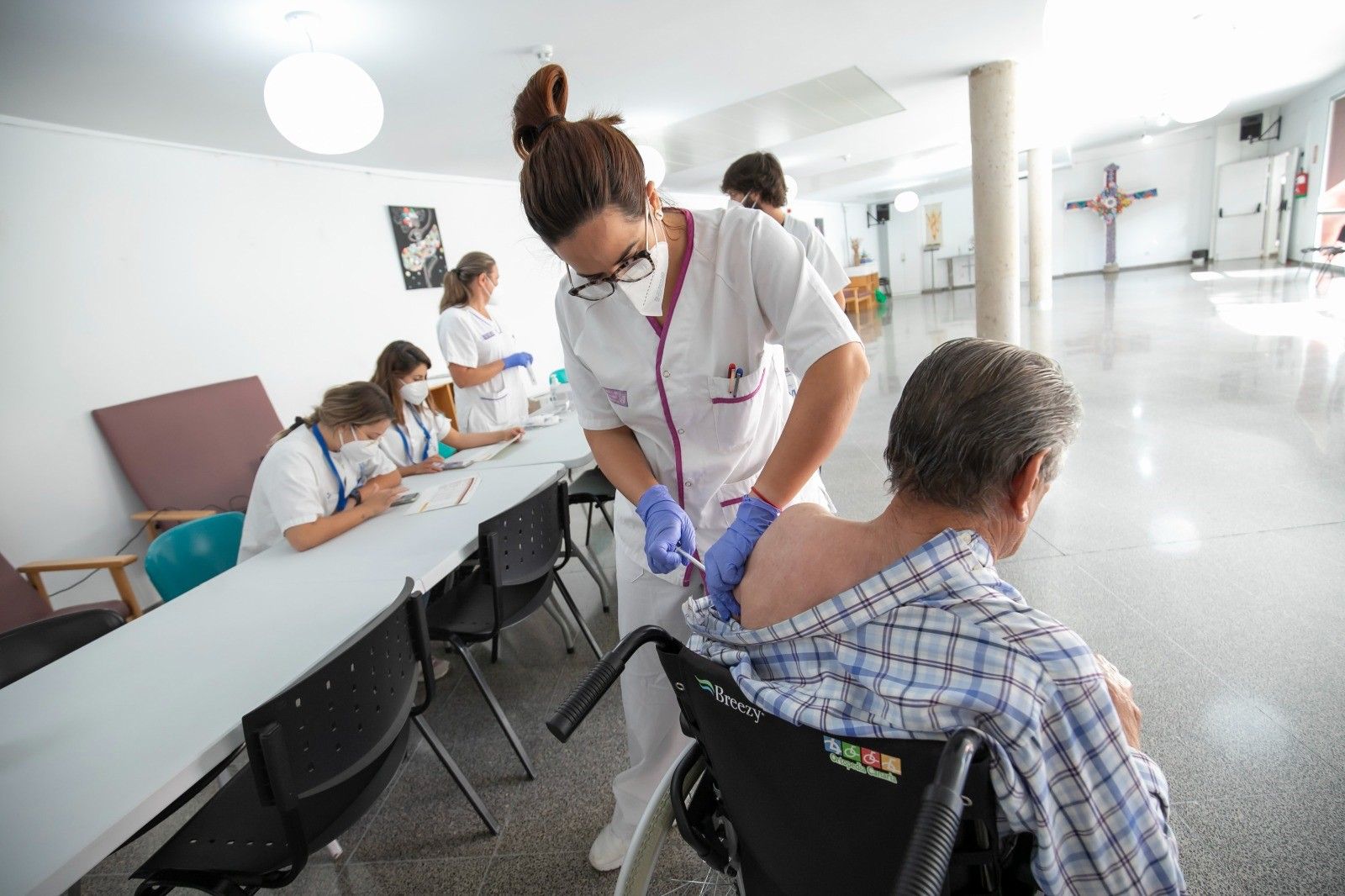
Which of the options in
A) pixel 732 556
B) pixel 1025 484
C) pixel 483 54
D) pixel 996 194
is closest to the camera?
pixel 1025 484

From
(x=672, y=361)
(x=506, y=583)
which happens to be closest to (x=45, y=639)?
(x=506, y=583)

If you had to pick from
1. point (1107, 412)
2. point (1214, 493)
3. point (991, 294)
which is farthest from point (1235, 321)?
point (1214, 493)

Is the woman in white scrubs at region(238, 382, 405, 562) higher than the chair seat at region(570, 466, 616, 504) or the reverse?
higher

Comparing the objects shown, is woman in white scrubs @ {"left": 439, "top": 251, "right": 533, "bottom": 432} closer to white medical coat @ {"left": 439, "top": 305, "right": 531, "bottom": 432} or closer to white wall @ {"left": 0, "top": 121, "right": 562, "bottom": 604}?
white medical coat @ {"left": 439, "top": 305, "right": 531, "bottom": 432}

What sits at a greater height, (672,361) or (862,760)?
(672,361)

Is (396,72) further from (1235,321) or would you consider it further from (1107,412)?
(1235,321)

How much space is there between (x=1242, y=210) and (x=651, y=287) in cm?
1573

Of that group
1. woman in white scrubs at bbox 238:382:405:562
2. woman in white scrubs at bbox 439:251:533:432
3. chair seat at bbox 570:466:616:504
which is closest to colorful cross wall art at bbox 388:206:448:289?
woman in white scrubs at bbox 439:251:533:432

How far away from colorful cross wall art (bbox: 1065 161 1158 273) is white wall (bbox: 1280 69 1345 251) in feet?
8.79

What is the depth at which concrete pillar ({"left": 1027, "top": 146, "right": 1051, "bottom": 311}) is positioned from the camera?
22.1ft

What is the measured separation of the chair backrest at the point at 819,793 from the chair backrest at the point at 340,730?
26.5 inches

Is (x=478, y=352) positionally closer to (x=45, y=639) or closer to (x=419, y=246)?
(x=45, y=639)

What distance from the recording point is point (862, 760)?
59 cm

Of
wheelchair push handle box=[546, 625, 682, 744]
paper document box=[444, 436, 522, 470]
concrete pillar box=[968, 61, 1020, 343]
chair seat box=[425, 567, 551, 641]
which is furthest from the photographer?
concrete pillar box=[968, 61, 1020, 343]
